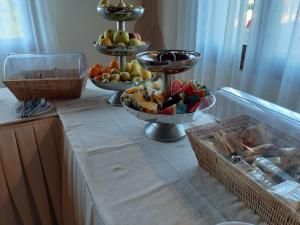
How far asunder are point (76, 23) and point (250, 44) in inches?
58.0

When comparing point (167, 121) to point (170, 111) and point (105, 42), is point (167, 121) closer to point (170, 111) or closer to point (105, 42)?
point (170, 111)

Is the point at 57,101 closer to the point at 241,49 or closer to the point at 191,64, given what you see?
the point at 191,64

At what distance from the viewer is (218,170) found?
0.57m

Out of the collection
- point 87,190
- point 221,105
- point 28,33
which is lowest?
point 87,190

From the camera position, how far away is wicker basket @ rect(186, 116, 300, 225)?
42 centimetres

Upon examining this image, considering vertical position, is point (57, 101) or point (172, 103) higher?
point (172, 103)

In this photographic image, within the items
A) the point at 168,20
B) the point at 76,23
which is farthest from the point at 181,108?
the point at 76,23

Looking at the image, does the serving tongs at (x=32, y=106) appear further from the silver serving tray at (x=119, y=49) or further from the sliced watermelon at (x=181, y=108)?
the sliced watermelon at (x=181, y=108)

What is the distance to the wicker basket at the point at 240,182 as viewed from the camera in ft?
1.39

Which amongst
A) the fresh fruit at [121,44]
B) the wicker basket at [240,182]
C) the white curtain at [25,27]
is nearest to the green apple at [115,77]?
the fresh fruit at [121,44]

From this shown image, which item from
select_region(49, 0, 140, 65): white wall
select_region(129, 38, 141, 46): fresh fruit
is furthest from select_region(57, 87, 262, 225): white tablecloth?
select_region(49, 0, 140, 65): white wall

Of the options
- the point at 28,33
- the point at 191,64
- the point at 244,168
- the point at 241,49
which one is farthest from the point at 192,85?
the point at 28,33

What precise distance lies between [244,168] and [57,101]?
829 millimetres

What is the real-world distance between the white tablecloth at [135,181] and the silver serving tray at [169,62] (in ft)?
0.73
